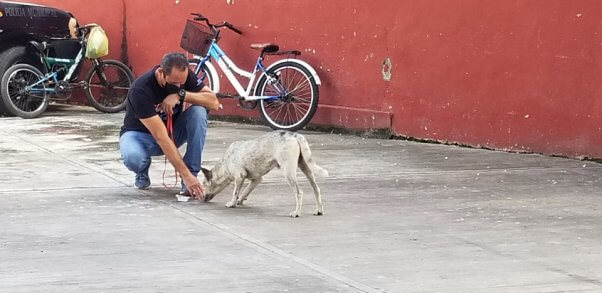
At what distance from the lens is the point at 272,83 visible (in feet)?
38.7

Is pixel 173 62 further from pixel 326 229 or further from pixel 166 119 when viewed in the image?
pixel 326 229

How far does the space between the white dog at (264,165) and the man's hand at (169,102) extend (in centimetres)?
54

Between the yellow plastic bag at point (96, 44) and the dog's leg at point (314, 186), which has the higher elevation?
the yellow plastic bag at point (96, 44)

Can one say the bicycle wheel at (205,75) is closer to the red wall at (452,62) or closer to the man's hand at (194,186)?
the red wall at (452,62)

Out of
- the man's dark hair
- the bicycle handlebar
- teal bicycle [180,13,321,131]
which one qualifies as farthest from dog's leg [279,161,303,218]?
the bicycle handlebar

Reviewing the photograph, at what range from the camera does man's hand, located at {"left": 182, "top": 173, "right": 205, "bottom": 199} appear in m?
7.63

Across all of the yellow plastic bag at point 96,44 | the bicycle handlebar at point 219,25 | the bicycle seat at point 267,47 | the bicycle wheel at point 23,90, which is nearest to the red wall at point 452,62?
the bicycle handlebar at point 219,25

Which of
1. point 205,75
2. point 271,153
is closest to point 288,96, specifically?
point 205,75

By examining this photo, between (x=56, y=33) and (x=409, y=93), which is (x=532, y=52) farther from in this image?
(x=56, y=33)

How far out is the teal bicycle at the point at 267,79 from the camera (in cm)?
1165

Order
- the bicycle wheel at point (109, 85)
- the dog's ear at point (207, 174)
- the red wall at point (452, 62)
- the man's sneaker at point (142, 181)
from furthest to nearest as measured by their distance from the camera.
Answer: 1. the bicycle wheel at point (109, 85)
2. the red wall at point (452, 62)
3. the man's sneaker at point (142, 181)
4. the dog's ear at point (207, 174)

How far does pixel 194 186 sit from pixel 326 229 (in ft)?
4.11

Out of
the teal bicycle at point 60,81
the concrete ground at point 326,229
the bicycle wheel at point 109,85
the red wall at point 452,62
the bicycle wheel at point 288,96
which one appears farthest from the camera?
the bicycle wheel at point 109,85

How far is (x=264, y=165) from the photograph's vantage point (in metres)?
7.37
